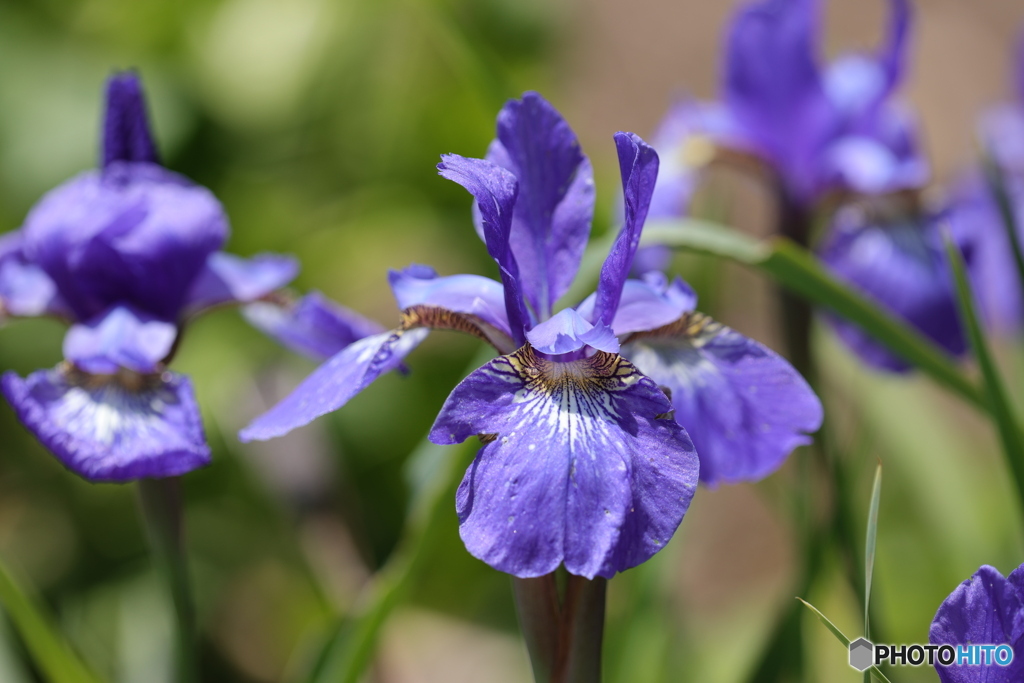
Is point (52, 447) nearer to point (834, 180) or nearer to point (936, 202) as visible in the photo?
point (834, 180)

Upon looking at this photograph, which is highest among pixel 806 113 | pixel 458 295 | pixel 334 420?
pixel 806 113

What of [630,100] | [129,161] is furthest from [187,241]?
[630,100]

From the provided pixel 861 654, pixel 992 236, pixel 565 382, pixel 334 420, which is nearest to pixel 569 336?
pixel 565 382

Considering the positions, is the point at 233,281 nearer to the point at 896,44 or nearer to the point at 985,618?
the point at 985,618

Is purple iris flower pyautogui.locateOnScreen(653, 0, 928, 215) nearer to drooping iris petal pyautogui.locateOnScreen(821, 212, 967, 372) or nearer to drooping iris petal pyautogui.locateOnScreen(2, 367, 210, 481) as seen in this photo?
drooping iris petal pyautogui.locateOnScreen(821, 212, 967, 372)

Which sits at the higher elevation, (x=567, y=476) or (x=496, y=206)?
(x=496, y=206)

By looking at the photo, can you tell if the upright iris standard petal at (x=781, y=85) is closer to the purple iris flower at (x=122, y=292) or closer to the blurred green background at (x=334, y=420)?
the blurred green background at (x=334, y=420)

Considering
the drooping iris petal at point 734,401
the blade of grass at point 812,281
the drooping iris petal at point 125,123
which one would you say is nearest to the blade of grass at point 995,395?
the blade of grass at point 812,281
